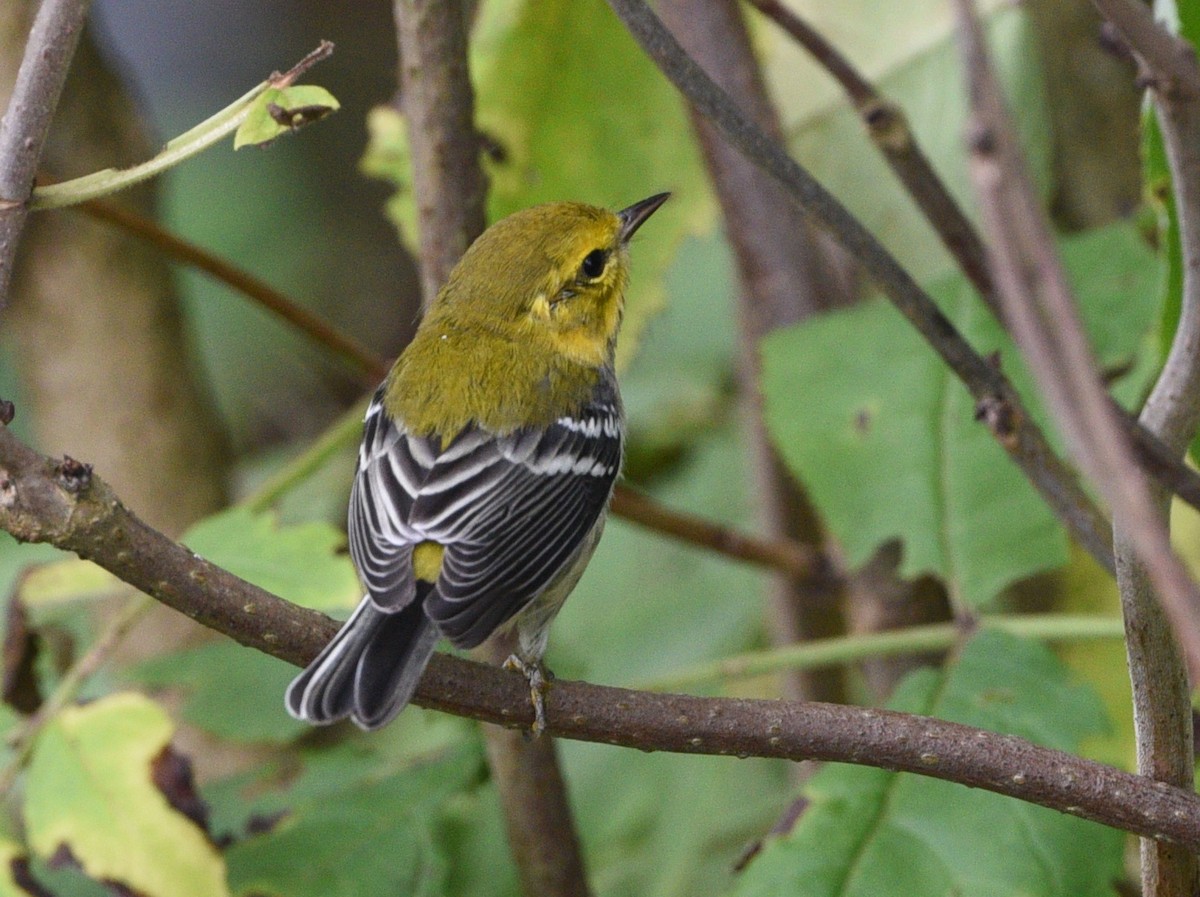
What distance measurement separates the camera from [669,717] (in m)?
1.74

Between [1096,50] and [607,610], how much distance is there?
2.10m

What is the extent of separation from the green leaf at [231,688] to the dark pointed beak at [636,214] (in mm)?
1180

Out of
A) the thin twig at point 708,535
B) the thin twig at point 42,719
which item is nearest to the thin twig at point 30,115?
the thin twig at point 42,719

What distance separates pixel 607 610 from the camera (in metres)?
4.50

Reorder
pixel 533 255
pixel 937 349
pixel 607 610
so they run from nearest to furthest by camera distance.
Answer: pixel 937 349
pixel 533 255
pixel 607 610

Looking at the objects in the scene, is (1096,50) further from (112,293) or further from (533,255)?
(112,293)


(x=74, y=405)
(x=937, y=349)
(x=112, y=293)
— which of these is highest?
(x=112, y=293)

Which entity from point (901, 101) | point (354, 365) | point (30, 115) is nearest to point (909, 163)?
point (30, 115)

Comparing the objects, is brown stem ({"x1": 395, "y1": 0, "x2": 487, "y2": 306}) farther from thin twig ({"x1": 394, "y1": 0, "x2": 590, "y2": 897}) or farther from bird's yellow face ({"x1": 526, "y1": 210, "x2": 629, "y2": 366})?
bird's yellow face ({"x1": 526, "y1": 210, "x2": 629, "y2": 366})

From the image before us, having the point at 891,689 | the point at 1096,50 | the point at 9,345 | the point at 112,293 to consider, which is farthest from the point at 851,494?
the point at 9,345

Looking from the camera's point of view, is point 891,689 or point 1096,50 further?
point 1096,50

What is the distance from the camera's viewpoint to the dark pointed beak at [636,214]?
10.3 feet

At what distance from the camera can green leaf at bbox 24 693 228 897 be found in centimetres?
220

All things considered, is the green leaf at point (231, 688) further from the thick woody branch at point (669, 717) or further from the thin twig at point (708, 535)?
the thick woody branch at point (669, 717)
